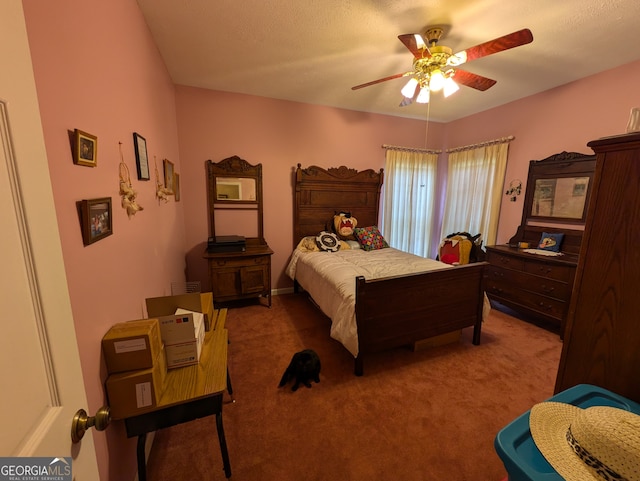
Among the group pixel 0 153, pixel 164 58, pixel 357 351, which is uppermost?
pixel 164 58

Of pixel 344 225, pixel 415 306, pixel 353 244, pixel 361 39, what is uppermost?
pixel 361 39

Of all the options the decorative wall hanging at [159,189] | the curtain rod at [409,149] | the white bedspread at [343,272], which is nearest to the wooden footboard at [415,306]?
the white bedspread at [343,272]

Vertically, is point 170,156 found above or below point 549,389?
above

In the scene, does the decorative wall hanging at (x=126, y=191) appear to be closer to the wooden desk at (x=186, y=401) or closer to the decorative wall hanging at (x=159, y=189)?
the decorative wall hanging at (x=159, y=189)

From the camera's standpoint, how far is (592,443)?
58 centimetres

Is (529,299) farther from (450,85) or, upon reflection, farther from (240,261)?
(240,261)

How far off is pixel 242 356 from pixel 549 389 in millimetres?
2397

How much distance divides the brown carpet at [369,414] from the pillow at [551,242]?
0.97 metres

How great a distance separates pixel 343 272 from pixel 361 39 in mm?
1936

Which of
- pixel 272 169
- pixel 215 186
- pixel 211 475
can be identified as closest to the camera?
pixel 211 475

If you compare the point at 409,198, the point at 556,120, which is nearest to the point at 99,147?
the point at 409,198

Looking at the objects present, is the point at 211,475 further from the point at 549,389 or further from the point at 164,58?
the point at 164,58

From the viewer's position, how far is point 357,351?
196cm

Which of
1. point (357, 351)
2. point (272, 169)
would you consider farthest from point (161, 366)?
point (272, 169)
